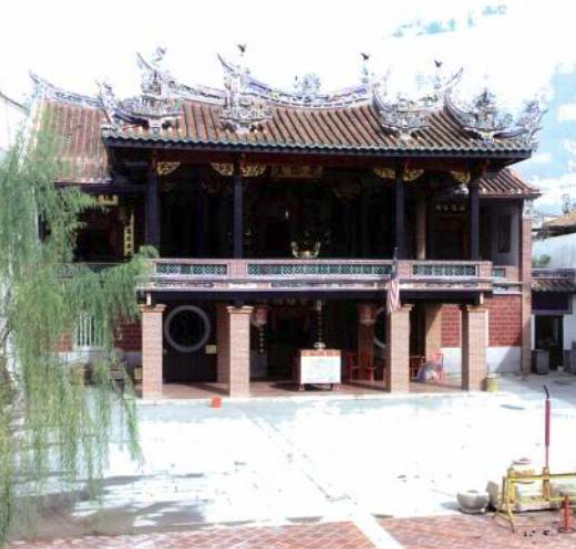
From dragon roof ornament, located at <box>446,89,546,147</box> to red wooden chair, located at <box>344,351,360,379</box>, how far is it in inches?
299

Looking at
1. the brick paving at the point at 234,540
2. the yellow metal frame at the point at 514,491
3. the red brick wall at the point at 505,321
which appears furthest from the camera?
the red brick wall at the point at 505,321

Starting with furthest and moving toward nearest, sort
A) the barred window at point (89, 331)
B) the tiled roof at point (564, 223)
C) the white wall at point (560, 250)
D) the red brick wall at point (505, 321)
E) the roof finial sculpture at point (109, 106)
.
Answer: the tiled roof at point (564, 223)
the white wall at point (560, 250)
the red brick wall at point (505, 321)
the roof finial sculpture at point (109, 106)
the barred window at point (89, 331)

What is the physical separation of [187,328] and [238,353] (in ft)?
14.0

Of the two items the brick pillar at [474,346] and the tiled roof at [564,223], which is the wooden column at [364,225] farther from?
the tiled roof at [564,223]

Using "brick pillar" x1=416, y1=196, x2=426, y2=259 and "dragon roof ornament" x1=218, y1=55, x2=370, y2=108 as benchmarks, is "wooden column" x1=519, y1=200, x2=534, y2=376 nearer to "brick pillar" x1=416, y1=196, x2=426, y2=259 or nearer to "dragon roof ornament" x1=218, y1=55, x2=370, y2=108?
"brick pillar" x1=416, y1=196, x2=426, y2=259

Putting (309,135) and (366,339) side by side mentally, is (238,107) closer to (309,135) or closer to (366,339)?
(309,135)

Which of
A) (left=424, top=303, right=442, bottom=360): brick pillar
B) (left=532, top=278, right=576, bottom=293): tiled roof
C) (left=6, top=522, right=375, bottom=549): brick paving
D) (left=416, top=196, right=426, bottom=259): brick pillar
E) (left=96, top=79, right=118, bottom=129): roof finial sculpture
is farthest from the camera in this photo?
(left=532, top=278, right=576, bottom=293): tiled roof

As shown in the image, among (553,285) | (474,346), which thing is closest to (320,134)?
(474,346)

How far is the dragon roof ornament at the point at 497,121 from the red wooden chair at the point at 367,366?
7.41m

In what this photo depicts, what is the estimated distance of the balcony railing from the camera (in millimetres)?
21734

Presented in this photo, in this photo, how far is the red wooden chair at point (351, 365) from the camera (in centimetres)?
2541

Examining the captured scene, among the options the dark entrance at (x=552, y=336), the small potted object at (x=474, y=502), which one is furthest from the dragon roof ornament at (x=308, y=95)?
the small potted object at (x=474, y=502)

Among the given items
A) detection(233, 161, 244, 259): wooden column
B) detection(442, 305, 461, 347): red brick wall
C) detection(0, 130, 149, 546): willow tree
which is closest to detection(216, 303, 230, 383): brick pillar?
detection(233, 161, 244, 259): wooden column

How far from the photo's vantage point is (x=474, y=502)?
36.1ft
